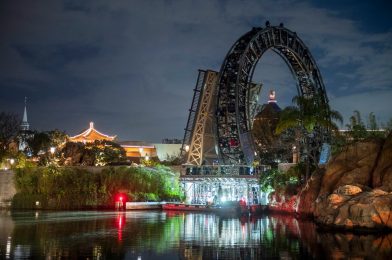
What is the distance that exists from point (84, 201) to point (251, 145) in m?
18.8

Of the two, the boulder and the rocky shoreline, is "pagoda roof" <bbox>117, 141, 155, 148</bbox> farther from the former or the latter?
the boulder

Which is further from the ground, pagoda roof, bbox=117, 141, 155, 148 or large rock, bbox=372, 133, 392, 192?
pagoda roof, bbox=117, 141, 155, 148

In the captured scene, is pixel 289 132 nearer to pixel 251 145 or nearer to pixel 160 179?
pixel 251 145

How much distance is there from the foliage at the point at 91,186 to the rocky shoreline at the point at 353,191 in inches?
665

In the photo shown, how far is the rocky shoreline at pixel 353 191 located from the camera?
27.2 m

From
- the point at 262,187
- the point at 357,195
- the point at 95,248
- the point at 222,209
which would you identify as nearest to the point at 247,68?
the point at 262,187

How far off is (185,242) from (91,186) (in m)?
31.4

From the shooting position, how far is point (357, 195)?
29.2 meters

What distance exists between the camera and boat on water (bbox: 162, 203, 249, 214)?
41.0 metres

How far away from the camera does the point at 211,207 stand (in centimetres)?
4503

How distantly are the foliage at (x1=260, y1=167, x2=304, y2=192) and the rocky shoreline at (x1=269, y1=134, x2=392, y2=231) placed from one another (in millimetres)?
2650

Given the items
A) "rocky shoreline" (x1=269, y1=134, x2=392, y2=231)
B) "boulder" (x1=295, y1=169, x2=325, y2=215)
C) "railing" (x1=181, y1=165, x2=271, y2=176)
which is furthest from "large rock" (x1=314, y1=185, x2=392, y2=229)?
"railing" (x1=181, y1=165, x2=271, y2=176)

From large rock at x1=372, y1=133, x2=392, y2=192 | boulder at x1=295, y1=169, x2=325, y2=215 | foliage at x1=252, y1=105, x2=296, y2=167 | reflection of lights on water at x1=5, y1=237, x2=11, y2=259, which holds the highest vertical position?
foliage at x1=252, y1=105, x2=296, y2=167

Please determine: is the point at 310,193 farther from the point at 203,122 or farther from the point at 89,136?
the point at 89,136
